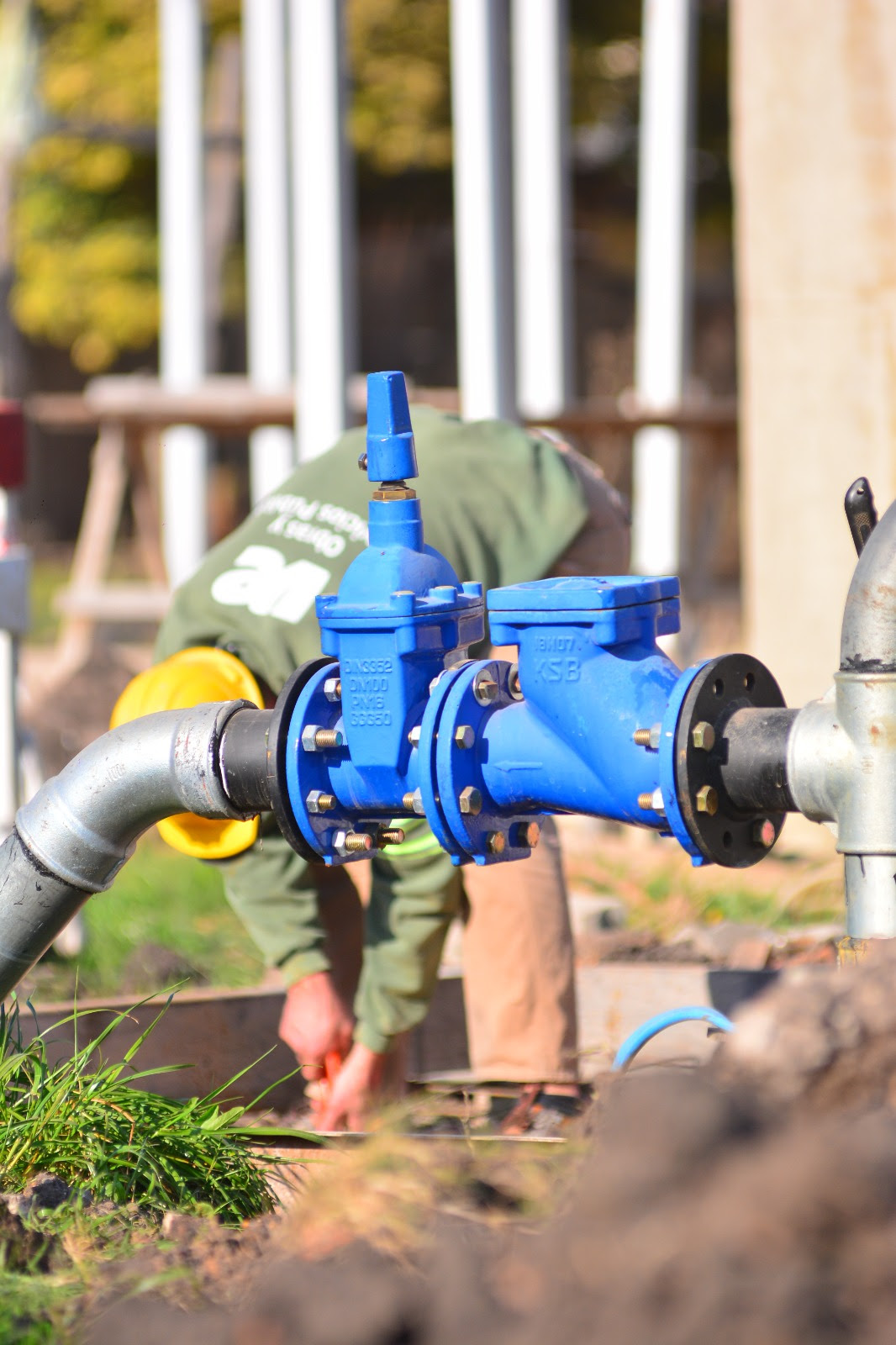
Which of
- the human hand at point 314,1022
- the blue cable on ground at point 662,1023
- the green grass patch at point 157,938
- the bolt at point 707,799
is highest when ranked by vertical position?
the bolt at point 707,799

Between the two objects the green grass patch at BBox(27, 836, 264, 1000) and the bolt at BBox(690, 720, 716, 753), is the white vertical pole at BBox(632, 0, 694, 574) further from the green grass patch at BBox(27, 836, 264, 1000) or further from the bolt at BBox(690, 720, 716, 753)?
the bolt at BBox(690, 720, 716, 753)

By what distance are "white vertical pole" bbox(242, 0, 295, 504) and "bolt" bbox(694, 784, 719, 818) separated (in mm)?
4919

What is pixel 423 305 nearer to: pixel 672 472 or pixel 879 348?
pixel 672 472

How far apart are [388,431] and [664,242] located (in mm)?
4601

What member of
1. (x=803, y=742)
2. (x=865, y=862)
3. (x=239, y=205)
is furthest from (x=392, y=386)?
(x=239, y=205)

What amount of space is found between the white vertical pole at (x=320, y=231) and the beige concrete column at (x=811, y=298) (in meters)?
1.15

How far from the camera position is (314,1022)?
2.47 metres

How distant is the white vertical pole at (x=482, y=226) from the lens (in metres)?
4.44

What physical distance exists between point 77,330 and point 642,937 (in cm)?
1216

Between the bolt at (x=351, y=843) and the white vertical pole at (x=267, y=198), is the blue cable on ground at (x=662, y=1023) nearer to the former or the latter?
the bolt at (x=351, y=843)

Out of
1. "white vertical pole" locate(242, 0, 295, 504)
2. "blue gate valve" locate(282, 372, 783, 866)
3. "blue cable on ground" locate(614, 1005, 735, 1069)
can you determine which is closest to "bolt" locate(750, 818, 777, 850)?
"blue gate valve" locate(282, 372, 783, 866)

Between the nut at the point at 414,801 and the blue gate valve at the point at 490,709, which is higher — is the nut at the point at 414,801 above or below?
below

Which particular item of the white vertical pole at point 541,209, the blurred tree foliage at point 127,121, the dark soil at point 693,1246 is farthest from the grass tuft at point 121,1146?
the blurred tree foliage at point 127,121

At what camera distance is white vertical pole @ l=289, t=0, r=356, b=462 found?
14.3 feet
